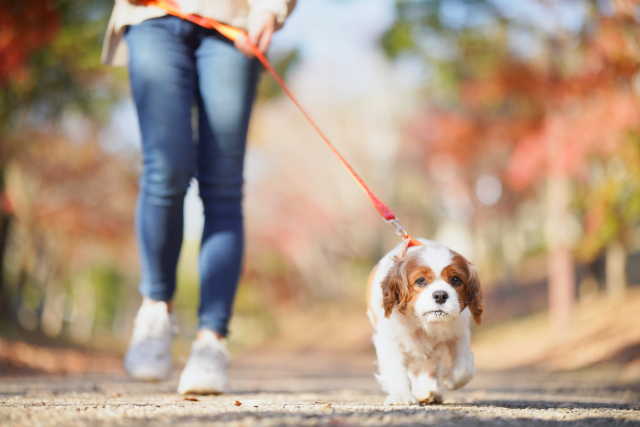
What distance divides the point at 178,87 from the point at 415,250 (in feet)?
3.70

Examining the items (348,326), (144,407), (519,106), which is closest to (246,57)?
(144,407)

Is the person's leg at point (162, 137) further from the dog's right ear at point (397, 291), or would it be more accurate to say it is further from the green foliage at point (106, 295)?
the green foliage at point (106, 295)

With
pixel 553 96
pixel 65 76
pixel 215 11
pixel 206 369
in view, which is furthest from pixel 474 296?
pixel 65 76

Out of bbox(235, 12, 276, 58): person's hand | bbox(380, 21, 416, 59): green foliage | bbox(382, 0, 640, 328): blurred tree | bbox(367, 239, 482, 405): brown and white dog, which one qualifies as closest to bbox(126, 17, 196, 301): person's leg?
bbox(235, 12, 276, 58): person's hand

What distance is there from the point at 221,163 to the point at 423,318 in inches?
41.9

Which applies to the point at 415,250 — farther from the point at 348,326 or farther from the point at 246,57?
the point at 348,326

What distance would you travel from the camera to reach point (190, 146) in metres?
2.42

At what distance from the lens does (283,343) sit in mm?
24359

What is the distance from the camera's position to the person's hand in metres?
2.43

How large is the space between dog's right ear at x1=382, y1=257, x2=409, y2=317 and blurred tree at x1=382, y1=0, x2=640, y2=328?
5067 mm

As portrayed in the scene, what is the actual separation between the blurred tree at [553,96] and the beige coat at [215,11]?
474cm

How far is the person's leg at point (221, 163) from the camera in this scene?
2.49 metres

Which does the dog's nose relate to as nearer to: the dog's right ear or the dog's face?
the dog's face

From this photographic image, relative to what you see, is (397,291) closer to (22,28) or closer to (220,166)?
(220,166)
